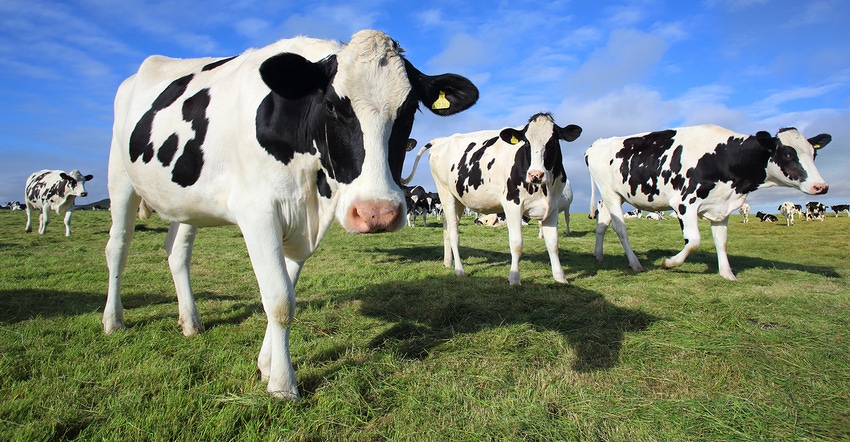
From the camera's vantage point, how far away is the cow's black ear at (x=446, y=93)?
344 centimetres

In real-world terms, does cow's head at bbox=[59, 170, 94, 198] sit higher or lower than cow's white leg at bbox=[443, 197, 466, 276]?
higher

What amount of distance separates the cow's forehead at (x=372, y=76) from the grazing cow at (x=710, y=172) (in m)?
7.02

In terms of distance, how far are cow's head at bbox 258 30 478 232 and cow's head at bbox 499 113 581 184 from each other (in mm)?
4448

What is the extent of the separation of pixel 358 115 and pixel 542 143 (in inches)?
205

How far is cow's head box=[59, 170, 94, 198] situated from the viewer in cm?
1690

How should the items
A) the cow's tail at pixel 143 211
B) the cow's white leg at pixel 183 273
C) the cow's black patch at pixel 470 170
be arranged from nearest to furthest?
the cow's white leg at pixel 183 273
the cow's tail at pixel 143 211
the cow's black patch at pixel 470 170

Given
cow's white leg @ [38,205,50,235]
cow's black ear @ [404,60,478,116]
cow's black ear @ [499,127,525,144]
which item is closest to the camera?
cow's black ear @ [404,60,478,116]

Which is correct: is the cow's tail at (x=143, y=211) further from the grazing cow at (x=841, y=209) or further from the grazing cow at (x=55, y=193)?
the grazing cow at (x=841, y=209)

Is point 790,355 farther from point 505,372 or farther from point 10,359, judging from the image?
point 10,359

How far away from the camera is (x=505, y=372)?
3248 mm

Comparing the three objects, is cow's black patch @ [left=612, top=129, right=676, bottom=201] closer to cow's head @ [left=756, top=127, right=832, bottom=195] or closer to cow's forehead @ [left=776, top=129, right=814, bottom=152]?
cow's head @ [left=756, top=127, right=832, bottom=195]

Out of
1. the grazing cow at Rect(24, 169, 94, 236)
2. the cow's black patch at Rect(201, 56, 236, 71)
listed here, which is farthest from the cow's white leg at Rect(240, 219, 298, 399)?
the grazing cow at Rect(24, 169, 94, 236)

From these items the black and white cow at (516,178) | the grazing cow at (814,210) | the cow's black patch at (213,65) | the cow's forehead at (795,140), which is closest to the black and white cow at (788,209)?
the grazing cow at (814,210)

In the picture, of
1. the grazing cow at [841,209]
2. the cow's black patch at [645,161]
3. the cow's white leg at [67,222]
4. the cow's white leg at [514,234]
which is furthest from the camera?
the grazing cow at [841,209]
